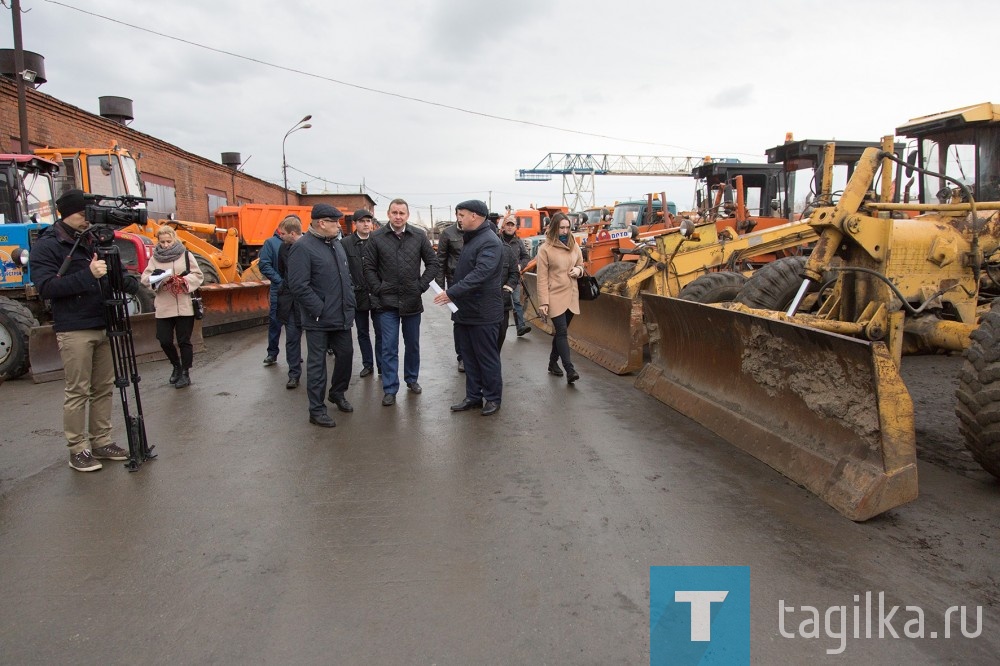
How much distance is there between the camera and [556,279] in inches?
268

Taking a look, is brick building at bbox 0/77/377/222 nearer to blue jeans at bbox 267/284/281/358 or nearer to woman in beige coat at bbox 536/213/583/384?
blue jeans at bbox 267/284/281/358

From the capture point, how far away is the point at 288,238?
746cm

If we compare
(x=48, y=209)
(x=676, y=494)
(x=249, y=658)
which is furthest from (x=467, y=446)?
(x=48, y=209)

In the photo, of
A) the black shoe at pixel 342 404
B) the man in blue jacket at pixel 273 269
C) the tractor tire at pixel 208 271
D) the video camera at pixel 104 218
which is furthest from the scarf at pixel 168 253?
the tractor tire at pixel 208 271

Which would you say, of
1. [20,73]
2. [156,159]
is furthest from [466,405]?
[156,159]

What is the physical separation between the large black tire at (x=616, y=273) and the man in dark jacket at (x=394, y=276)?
4.67 meters

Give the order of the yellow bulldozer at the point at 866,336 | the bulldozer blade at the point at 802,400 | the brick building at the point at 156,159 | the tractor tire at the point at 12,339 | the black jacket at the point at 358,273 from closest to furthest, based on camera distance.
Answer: the bulldozer blade at the point at 802,400, the yellow bulldozer at the point at 866,336, the black jacket at the point at 358,273, the tractor tire at the point at 12,339, the brick building at the point at 156,159

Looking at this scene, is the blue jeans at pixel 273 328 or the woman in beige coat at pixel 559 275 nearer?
the woman in beige coat at pixel 559 275

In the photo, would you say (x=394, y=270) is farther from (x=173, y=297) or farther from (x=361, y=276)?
(x=173, y=297)

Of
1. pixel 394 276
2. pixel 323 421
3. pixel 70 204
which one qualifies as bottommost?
pixel 323 421

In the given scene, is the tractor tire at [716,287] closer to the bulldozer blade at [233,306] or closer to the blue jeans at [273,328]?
the blue jeans at [273,328]

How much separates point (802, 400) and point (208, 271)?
1109 centimetres

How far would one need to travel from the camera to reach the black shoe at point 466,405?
19.5 ft

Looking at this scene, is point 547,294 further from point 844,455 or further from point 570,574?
point 570,574
